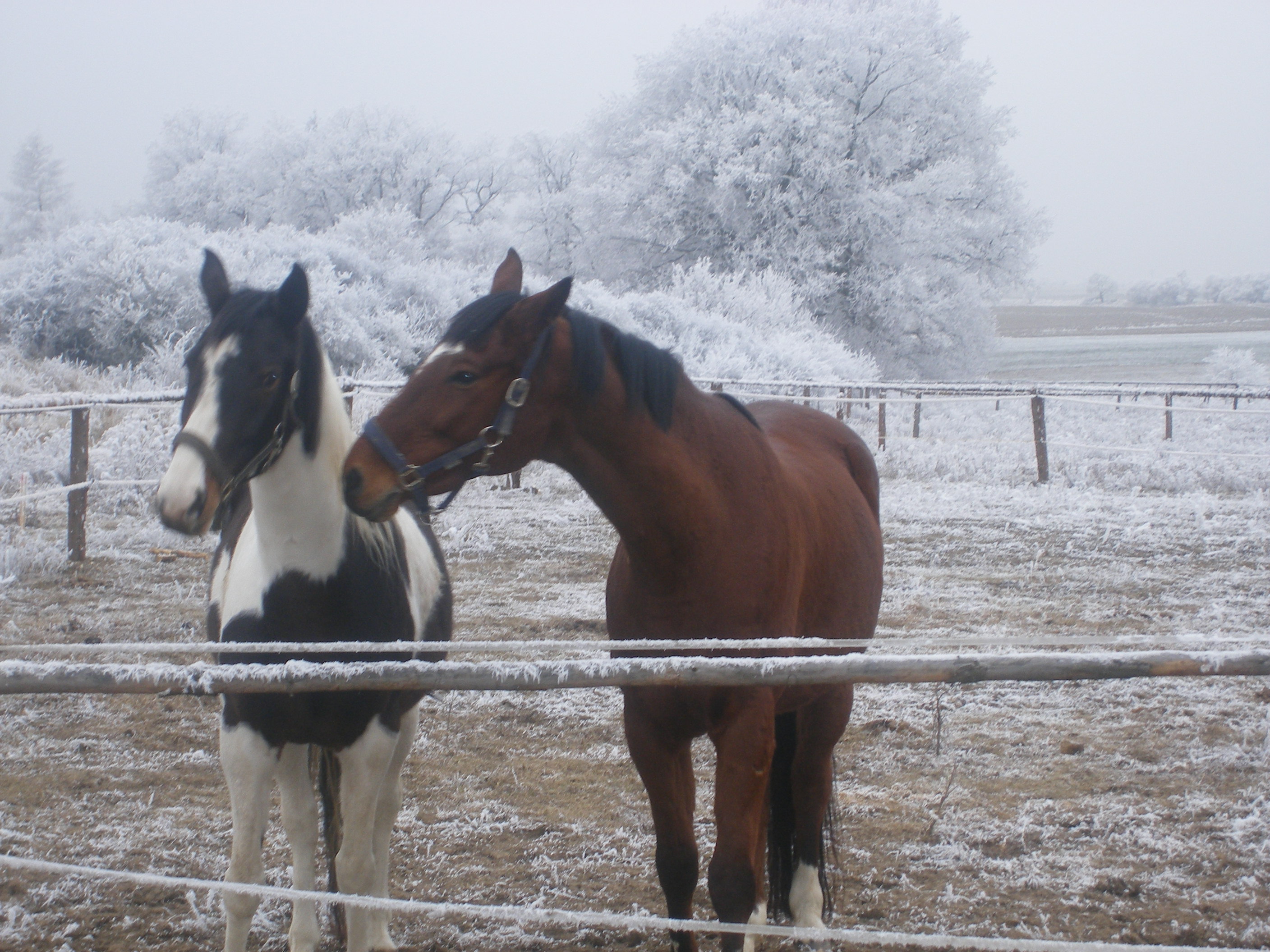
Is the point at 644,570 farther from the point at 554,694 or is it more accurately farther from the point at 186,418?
the point at 554,694

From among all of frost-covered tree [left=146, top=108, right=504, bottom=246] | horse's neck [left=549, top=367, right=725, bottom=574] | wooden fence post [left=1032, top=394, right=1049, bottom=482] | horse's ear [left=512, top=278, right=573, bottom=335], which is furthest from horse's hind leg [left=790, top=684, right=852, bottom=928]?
frost-covered tree [left=146, top=108, right=504, bottom=246]

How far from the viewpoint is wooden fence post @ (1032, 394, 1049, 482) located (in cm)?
1116

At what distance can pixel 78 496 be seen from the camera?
693 centimetres

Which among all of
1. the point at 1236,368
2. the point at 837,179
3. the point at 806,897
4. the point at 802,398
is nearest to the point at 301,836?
the point at 806,897

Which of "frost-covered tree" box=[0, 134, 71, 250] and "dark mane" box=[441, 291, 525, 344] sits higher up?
"frost-covered tree" box=[0, 134, 71, 250]

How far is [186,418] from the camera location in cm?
208

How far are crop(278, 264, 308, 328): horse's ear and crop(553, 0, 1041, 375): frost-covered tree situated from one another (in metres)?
18.9

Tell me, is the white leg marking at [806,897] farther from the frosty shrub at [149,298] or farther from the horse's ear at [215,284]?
the frosty shrub at [149,298]

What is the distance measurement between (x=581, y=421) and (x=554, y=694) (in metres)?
2.96

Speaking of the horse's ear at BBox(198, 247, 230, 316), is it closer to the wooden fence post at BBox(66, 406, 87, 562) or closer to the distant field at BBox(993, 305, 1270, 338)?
the wooden fence post at BBox(66, 406, 87, 562)

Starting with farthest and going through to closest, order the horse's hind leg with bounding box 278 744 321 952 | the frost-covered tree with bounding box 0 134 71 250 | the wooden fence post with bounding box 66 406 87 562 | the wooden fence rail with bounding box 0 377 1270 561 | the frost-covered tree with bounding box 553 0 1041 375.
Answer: the frost-covered tree with bounding box 0 134 71 250
the frost-covered tree with bounding box 553 0 1041 375
the wooden fence post with bounding box 66 406 87 562
the wooden fence rail with bounding box 0 377 1270 561
the horse's hind leg with bounding box 278 744 321 952

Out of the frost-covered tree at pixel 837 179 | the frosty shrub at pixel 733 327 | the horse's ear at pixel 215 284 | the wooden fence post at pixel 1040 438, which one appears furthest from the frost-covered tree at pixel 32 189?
the horse's ear at pixel 215 284

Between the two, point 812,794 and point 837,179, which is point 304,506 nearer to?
point 812,794

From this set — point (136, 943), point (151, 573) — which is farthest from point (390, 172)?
point (136, 943)
